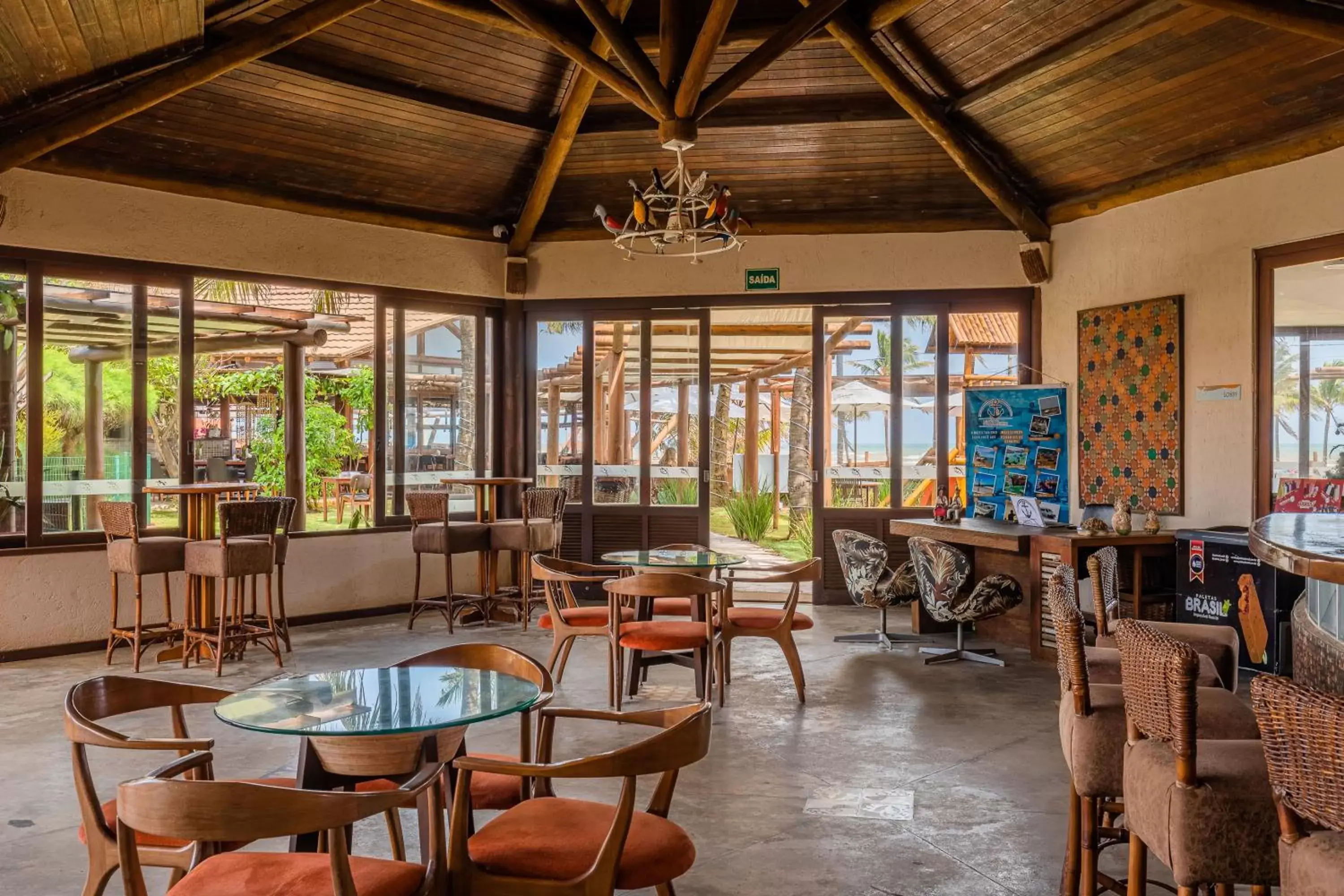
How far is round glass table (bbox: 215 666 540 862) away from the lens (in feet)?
8.02

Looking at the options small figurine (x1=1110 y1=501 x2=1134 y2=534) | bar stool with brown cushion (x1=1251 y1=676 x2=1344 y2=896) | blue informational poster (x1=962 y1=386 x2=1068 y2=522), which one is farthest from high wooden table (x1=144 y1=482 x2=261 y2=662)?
bar stool with brown cushion (x1=1251 y1=676 x2=1344 y2=896)

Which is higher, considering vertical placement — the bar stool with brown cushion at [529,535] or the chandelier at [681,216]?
the chandelier at [681,216]

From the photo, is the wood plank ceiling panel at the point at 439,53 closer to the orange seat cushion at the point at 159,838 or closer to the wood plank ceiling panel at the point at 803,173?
the wood plank ceiling panel at the point at 803,173

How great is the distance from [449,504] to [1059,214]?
18.6ft

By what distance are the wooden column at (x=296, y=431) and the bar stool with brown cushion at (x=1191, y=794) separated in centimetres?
706

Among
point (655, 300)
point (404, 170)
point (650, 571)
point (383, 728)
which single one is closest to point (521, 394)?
point (655, 300)

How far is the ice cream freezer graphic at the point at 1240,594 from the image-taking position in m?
5.85

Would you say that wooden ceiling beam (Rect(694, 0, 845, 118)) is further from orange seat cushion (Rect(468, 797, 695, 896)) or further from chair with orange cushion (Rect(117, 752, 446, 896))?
chair with orange cushion (Rect(117, 752, 446, 896))

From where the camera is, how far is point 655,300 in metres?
9.20

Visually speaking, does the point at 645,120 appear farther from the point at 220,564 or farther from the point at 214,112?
the point at 220,564

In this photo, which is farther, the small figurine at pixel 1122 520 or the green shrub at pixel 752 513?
the green shrub at pixel 752 513

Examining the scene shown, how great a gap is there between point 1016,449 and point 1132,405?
884mm

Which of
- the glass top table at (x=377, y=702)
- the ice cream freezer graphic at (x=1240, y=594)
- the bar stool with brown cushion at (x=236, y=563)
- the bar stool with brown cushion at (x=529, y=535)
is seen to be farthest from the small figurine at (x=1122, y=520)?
the bar stool with brown cushion at (x=236, y=563)

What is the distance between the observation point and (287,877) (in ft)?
7.07
